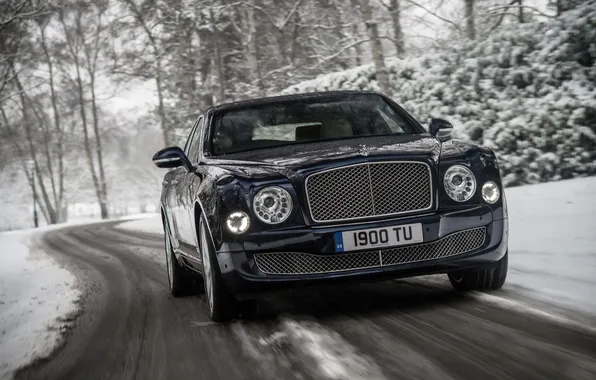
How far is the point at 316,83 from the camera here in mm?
17250

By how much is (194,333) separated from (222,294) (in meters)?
0.29

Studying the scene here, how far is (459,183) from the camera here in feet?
14.6

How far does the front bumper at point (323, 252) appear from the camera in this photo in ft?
13.9

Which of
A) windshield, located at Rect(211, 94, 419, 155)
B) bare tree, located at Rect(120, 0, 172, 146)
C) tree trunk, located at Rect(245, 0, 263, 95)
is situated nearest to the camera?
windshield, located at Rect(211, 94, 419, 155)

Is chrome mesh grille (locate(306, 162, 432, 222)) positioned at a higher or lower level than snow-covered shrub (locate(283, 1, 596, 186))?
lower

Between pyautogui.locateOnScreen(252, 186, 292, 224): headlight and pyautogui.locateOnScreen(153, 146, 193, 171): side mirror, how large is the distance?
1460mm

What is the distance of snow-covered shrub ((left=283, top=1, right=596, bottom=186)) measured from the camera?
36.6 ft

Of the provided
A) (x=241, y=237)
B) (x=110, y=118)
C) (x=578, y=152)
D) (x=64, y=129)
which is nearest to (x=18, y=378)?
(x=241, y=237)

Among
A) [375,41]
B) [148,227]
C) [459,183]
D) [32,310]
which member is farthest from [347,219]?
[148,227]

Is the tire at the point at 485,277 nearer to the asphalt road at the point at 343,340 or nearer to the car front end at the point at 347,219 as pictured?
the asphalt road at the point at 343,340

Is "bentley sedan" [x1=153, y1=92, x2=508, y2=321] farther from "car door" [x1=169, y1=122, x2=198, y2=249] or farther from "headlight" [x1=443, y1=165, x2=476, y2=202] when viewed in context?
"car door" [x1=169, y1=122, x2=198, y2=249]

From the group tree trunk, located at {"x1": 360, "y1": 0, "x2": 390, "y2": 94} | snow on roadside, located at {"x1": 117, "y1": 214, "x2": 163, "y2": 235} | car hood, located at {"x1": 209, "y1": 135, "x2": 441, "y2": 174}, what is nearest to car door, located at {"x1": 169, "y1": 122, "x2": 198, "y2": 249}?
car hood, located at {"x1": 209, "y1": 135, "x2": 441, "y2": 174}

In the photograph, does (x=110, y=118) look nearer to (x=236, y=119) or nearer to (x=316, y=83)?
(x=316, y=83)

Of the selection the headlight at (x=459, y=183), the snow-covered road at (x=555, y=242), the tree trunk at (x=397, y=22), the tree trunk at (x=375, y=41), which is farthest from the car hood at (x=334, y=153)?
the tree trunk at (x=397, y=22)
